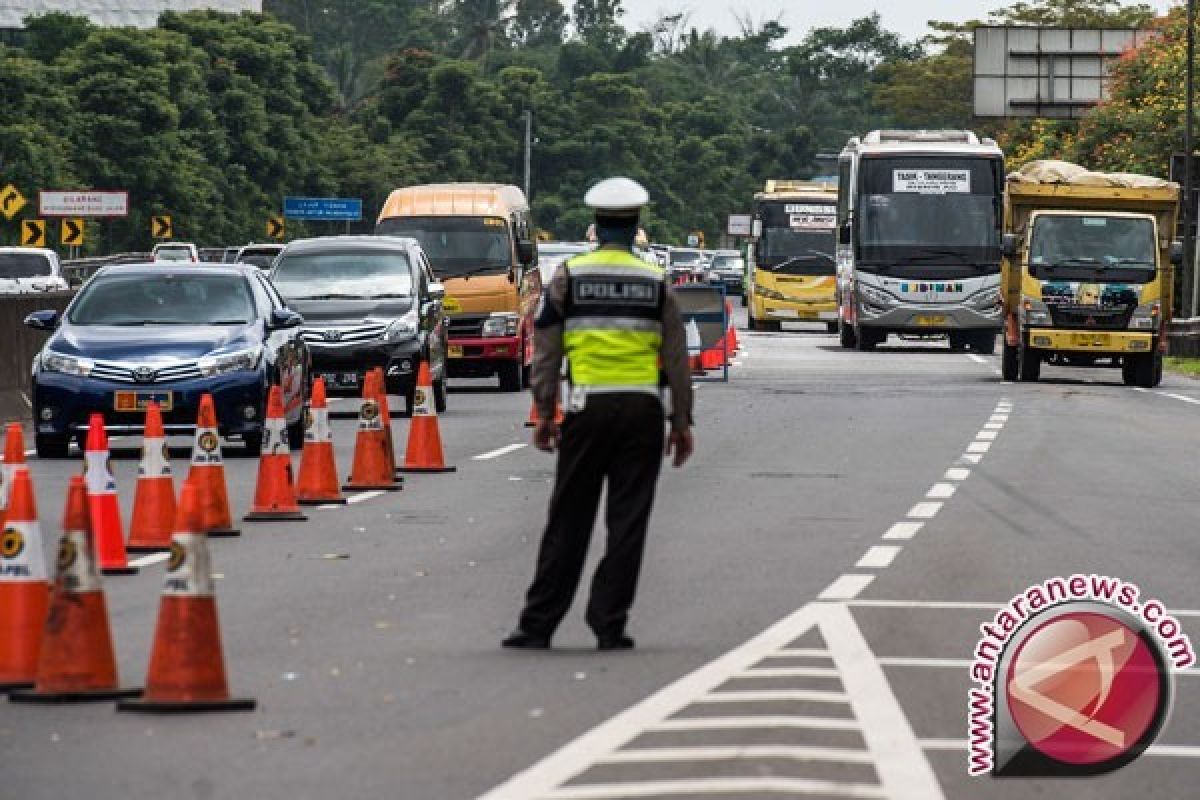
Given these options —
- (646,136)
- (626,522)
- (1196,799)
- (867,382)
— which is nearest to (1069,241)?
(867,382)

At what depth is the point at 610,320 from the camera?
11.7m

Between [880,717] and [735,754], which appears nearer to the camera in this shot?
[735,754]

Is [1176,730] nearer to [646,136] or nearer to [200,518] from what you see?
[200,518]

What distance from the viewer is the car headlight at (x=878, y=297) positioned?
4988 centimetres

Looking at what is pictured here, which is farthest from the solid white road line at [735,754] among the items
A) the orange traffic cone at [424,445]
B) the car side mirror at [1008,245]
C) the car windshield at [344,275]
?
the car side mirror at [1008,245]

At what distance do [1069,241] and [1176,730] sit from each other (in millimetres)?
30219

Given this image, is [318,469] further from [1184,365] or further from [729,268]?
[729,268]

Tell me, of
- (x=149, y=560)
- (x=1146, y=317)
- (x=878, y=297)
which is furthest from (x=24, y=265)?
(x=149, y=560)

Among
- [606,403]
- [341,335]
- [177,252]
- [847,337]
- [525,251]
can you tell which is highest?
[606,403]

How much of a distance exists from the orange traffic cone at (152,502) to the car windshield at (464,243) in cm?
2050

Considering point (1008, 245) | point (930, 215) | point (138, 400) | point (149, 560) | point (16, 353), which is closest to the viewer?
point (149, 560)

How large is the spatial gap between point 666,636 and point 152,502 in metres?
4.29

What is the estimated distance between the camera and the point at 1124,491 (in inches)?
821

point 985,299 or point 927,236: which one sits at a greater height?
point 927,236
